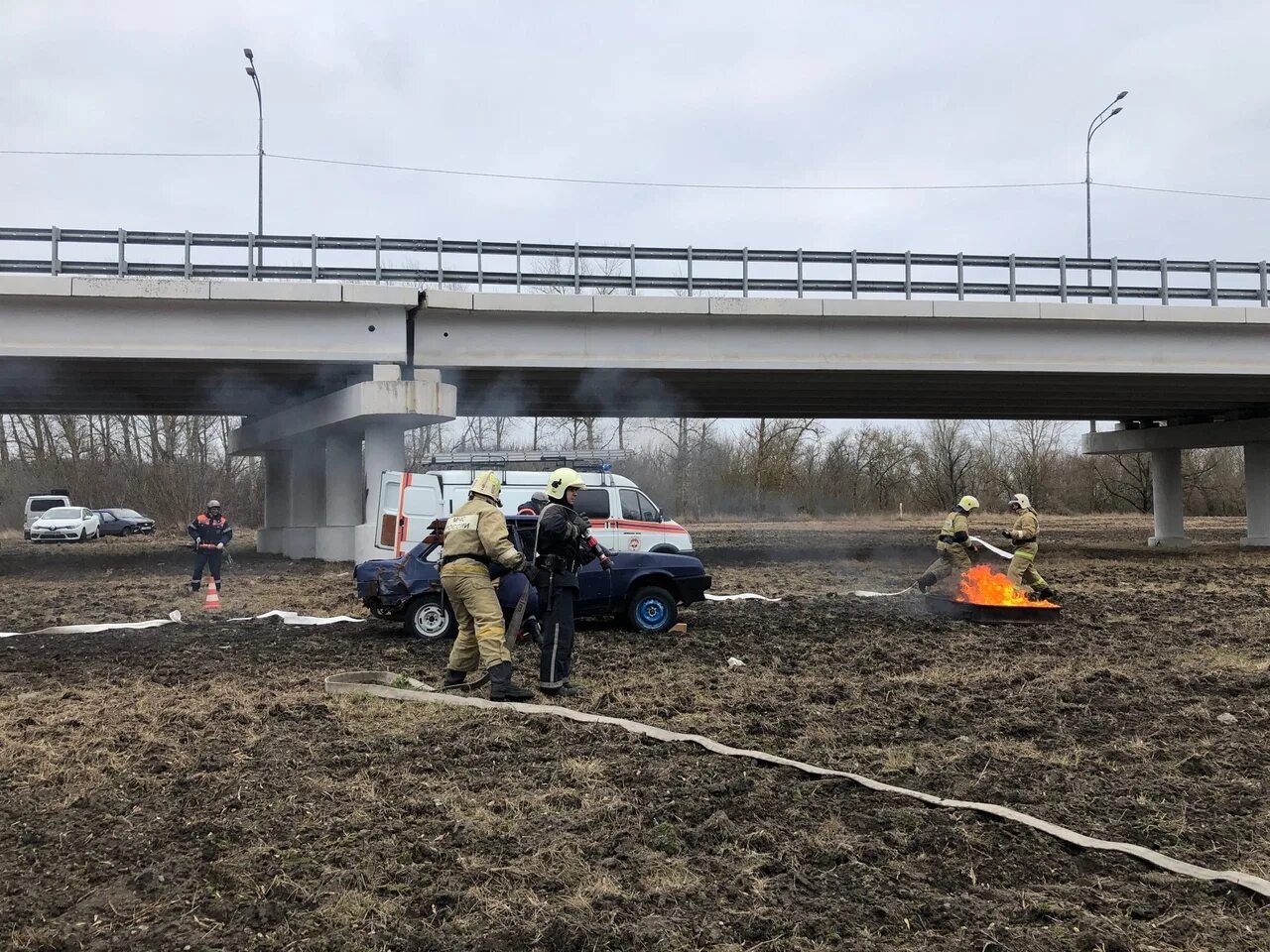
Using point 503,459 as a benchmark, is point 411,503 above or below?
below

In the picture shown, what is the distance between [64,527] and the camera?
38500 mm

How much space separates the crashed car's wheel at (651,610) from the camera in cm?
1243

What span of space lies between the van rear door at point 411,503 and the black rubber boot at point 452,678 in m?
6.75

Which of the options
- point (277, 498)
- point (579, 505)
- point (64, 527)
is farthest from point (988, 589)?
point (64, 527)

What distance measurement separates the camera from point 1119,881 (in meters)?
4.20

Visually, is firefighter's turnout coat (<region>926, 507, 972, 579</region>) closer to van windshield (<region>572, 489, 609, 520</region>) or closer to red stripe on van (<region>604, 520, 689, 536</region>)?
red stripe on van (<region>604, 520, 689, 536</region>)

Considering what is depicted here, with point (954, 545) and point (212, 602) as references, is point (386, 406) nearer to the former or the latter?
point (212, 602)

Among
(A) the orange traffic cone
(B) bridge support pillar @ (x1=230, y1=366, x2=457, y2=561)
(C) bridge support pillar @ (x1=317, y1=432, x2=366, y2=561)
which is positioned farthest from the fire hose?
(C) bridge support pillar @ (x1=317, y1=432, x2=366, y2=561)

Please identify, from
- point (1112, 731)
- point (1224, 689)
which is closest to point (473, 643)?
point (1112, 731)

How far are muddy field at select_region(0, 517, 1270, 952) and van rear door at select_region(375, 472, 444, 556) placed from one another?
4235 mm

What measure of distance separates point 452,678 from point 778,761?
3.48 metres

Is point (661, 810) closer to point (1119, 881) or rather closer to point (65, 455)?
point (1119, 881)

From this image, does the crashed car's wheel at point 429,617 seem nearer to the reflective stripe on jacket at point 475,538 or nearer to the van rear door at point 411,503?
the van rear door at point 411,503

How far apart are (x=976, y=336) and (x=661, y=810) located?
19905mm
